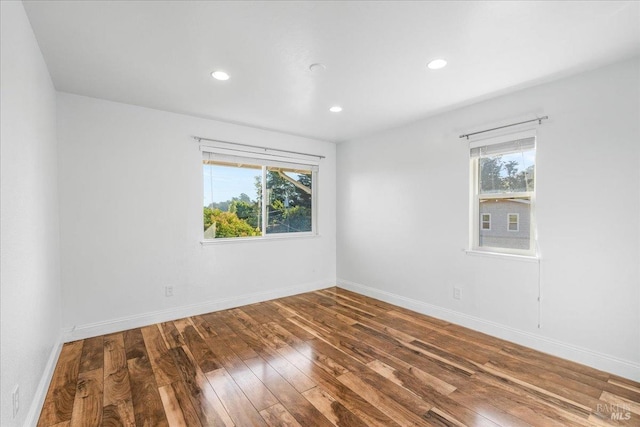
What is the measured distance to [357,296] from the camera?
444 centimetres

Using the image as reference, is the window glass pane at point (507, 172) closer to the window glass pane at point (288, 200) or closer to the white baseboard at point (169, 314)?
the window glass pane at point (288, 200)

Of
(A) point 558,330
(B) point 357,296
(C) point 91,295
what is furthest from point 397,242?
(C) point 91,295

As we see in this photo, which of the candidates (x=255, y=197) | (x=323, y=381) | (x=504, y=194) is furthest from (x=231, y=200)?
(x=504, y=194)

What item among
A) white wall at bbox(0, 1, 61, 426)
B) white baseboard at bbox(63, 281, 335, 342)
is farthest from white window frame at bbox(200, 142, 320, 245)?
white wall at bbox(0, 1, 61, 426)

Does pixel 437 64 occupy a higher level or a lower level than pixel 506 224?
higher

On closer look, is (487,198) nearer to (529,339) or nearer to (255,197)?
(529,339)

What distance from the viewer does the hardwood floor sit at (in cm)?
184

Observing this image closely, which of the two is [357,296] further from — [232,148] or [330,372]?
[232,148]

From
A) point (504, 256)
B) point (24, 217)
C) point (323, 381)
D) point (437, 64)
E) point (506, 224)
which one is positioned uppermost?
point (437, 64)

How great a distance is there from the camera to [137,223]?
3.29 metres

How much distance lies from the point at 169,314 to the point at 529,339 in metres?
3.81

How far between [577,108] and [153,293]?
4582mm

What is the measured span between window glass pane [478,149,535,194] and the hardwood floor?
61.0 inches

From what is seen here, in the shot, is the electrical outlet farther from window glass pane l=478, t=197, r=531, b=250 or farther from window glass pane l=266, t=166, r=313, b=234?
window glass pane l=478, t=197, r=531, b=250
